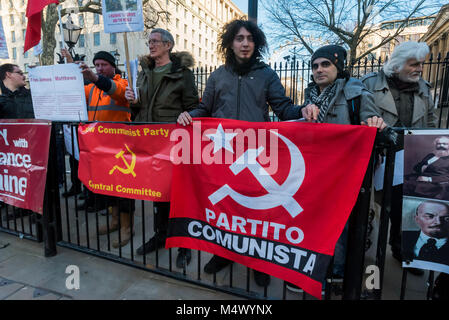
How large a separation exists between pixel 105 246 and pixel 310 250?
2.46 metres

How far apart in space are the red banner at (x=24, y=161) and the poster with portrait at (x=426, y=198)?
3.27 metres

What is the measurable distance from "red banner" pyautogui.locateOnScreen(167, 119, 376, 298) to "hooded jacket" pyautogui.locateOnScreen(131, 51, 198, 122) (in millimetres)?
745

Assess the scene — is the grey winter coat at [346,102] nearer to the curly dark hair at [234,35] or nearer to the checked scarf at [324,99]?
the checked scarf at [324,99]

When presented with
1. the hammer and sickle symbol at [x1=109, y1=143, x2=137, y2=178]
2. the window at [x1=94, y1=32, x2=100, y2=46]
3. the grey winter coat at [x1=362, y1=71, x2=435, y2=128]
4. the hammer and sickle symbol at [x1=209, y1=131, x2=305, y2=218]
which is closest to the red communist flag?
the hammer and sickle symbol at [x1=109, y1=143, x2=137, y2=178]

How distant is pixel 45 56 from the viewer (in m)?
14.2

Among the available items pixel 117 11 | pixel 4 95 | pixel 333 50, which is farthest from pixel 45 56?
pixel 333 50

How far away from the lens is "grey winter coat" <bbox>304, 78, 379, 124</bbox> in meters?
2.15

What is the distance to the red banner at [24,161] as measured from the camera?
2.96 meters

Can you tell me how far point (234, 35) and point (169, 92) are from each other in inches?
34.8

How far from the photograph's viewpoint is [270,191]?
2035 millimetres

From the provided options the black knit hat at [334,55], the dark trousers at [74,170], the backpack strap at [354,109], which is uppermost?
the black knit hat at [334,55]

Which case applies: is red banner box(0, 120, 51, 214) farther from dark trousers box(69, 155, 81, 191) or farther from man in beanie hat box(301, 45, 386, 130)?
man in beanie hat box(301, 45, 386, 130)

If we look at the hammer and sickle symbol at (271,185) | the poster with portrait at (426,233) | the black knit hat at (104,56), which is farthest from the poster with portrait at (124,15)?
the poster with portrait at (426,233)
